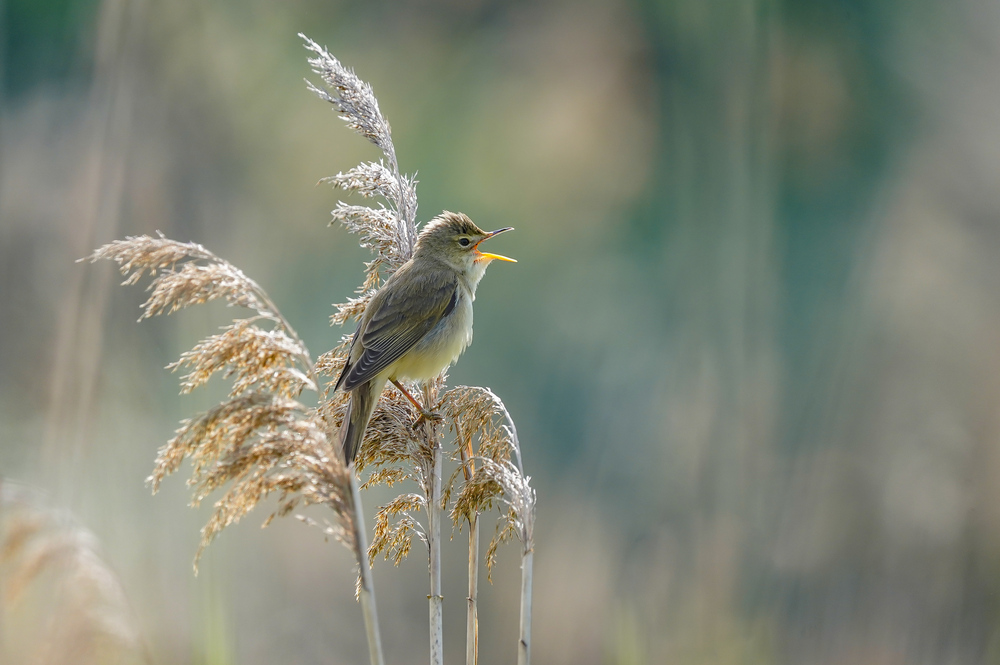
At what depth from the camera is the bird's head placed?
2570mm

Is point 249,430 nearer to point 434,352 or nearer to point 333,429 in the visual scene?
point 333,429

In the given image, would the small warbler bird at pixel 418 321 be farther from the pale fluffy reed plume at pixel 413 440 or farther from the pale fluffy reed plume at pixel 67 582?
the pale fluffy reed plume at pixel 67 582

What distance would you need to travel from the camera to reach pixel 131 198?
4016mm

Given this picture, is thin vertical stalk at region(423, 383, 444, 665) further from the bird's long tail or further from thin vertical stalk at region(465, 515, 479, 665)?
the bird's long tail

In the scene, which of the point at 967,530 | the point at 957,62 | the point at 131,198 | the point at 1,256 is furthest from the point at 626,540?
the point at 1,256

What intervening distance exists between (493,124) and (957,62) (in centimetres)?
264

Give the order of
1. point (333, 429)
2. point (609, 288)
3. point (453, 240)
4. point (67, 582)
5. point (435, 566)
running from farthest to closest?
1. point (609, 288)
2. point (453, 240)
3. point (333, 429)
4. point (435, 566)
5. point (67, 582)

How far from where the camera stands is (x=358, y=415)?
1743 mm

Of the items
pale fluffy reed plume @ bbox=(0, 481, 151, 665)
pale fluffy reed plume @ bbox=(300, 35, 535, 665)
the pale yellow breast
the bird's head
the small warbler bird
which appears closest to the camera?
pale fluffy reed plume @ bbox=(0, 481, 151, 665)

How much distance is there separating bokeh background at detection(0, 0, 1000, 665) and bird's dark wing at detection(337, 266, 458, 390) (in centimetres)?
163

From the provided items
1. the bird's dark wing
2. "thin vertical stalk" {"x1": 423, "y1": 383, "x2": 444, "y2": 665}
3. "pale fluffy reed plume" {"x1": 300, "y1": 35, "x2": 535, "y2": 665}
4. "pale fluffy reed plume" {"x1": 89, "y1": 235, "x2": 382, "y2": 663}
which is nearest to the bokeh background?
the bird's dark wing

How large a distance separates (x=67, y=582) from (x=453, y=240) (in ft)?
5.31

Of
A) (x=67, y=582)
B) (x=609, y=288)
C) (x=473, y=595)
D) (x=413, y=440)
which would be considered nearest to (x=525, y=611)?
(x=473, y=595)

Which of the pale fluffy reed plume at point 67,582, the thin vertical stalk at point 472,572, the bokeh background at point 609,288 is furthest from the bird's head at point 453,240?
the bokeh background at point 609,288
